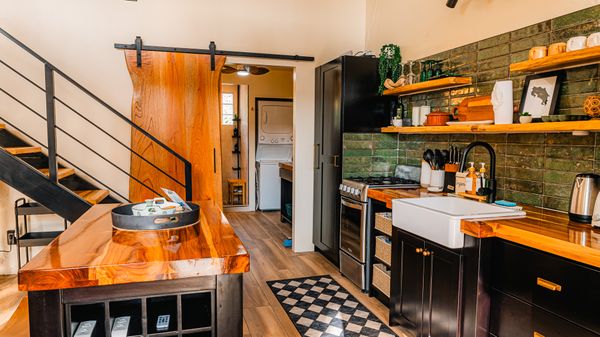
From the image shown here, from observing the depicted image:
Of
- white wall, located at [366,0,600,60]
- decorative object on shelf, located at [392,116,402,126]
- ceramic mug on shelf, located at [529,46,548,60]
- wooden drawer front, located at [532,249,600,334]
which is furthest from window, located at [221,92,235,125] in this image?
wooden drawer front, located at [532,249,600,334]

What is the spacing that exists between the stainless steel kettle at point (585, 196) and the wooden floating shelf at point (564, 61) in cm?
58

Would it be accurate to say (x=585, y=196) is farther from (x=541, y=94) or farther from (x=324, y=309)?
(x=324, y=309)

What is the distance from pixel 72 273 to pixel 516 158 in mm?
2551

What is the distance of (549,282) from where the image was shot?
5.38 ft

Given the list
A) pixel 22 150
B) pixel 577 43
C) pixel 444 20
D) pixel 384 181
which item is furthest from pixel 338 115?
pixel 22 150

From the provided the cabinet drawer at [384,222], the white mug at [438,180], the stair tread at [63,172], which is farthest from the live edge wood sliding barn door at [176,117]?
the white mug at [438,180]

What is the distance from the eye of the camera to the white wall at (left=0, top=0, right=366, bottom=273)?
3594 mm

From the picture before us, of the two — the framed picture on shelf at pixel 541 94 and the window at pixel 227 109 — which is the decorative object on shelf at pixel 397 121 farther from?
the window at pixel 227 109

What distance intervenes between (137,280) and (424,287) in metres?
1.67

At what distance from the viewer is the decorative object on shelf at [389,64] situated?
3.68 metres

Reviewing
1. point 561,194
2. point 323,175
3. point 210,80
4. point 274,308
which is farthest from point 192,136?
point 561,194

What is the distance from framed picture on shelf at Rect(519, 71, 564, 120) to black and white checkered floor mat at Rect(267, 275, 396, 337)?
5.53ft

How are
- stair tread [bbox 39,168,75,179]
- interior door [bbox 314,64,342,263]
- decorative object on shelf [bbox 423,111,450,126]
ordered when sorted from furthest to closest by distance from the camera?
interior door [bbox 314,64,342,263], stair tread [bbox 39,168,75,179], decorative object on shelf [bbox 423,111,450,126]

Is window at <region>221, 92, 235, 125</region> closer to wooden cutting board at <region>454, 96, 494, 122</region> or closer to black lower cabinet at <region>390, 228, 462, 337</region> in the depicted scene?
wooden cutting board at <region>454, 96, 494, 122</region>
